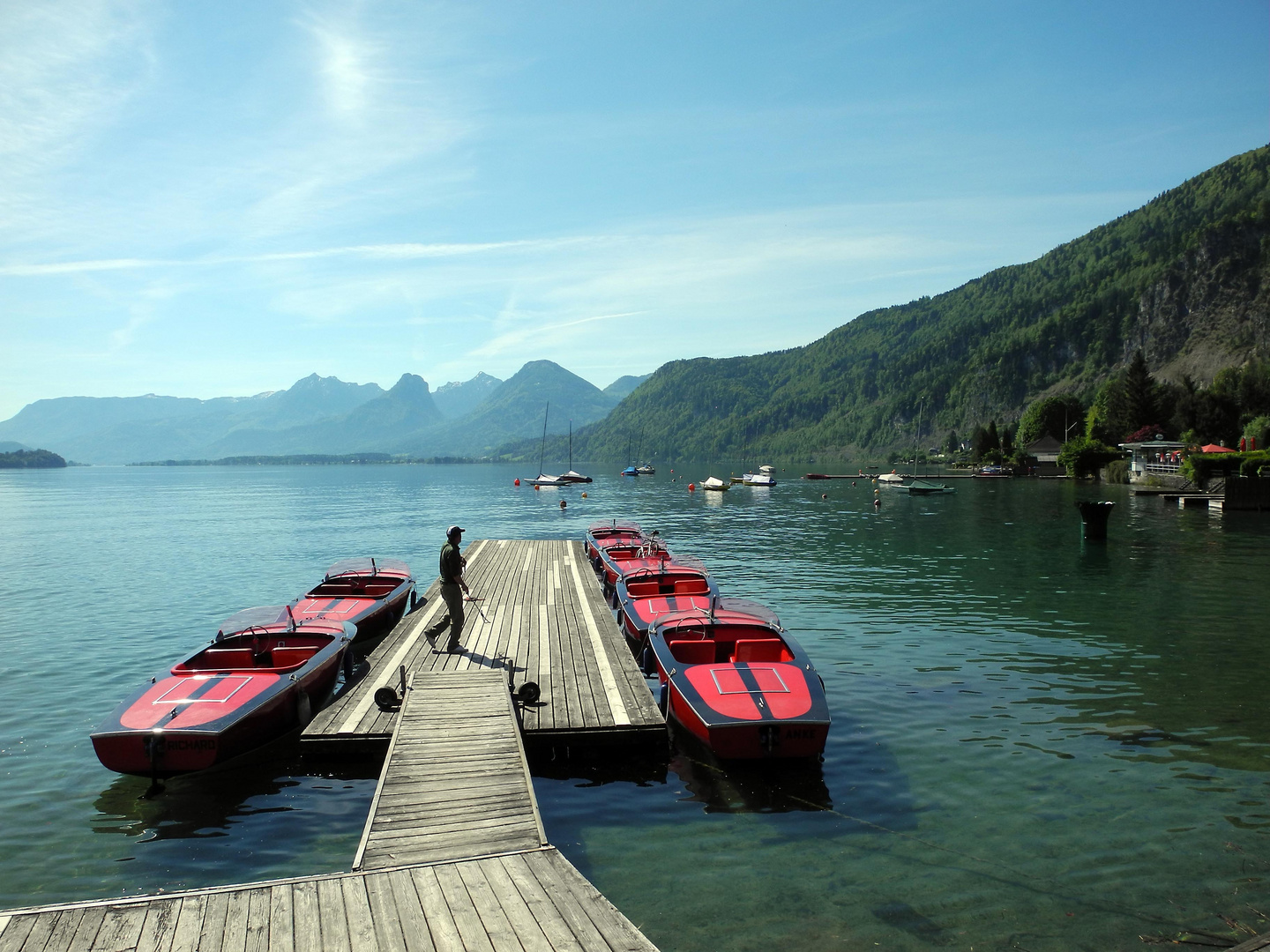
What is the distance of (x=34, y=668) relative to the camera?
2395 cm

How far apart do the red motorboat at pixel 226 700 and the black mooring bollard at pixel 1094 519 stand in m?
44.0

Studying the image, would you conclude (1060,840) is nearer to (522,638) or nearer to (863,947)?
(863,947)

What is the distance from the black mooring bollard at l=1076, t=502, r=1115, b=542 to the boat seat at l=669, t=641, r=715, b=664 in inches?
1483

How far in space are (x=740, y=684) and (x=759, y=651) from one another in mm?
2996

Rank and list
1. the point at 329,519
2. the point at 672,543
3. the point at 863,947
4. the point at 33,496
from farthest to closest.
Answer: the point at 33,496 → the point at 329,519 → the point at 672,543 → the point at 863,947

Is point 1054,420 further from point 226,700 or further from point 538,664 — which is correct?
point 226,700

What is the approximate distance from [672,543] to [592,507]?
4406 centimetres

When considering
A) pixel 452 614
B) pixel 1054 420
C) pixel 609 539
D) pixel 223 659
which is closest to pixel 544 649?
pixel 452 614

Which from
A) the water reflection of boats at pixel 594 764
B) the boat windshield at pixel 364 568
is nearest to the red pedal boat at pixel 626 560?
the boat windshield at pixel 364 568

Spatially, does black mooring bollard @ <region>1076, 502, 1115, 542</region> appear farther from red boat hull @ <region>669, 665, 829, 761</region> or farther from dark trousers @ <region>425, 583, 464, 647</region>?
dark trousers @ <region>425, 583, 464, 647</region>

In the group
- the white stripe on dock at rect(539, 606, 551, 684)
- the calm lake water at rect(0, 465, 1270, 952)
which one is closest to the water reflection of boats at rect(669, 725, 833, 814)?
the calm lake water at rect(0, 465, 1270, 952)

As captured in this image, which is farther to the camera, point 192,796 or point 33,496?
point 33,496

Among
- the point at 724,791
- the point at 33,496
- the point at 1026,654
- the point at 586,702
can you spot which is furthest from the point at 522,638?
the point at 33,496

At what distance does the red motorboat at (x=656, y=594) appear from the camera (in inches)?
891
